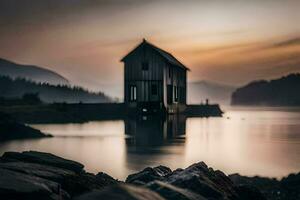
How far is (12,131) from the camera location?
3628cm

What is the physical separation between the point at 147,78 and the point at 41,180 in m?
45.6

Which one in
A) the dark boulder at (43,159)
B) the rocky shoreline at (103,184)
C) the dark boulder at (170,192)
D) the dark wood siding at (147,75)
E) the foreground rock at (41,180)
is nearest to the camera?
the rocky shoreline at (103,184)

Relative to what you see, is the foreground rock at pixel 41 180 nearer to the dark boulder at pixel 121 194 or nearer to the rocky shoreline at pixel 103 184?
the rocky shoreline at pixel 103 184

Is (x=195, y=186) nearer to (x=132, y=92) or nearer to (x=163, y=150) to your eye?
(x=163, y=150)

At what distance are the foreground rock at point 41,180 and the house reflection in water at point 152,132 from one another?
59.6 feet

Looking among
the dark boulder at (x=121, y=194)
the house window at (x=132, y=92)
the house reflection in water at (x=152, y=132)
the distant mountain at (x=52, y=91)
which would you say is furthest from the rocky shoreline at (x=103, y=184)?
the distant mountain at (x=52, y=91)

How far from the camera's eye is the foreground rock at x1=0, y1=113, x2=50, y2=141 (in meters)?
35.5

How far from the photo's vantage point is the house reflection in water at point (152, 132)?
114ft

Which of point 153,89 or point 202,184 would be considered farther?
point 153,89

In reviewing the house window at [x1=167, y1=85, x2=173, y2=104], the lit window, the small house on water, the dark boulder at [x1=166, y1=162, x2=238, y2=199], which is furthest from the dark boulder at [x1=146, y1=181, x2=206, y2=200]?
the house window at [x1=167, y1=85, x2=173, y2=104]

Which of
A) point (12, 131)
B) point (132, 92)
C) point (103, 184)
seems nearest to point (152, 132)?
point (12, 131)

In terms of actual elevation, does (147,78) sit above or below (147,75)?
below

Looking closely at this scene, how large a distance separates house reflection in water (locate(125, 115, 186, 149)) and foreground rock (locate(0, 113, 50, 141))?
7.49m

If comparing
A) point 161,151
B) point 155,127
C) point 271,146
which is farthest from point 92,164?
point 155,127
